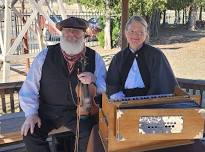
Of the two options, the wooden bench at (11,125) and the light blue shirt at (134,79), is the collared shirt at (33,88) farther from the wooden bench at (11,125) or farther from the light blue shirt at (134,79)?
the wooden bench at (11,125)

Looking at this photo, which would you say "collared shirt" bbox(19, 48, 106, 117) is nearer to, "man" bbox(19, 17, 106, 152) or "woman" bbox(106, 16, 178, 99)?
"man" bbox(19, 17, 106, 152)

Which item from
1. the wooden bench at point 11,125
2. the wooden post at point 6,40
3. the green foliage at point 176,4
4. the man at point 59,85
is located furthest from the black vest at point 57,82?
the green foliage at point 176,4

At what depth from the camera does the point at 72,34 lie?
3.23 meters

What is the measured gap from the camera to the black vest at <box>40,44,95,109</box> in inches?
125

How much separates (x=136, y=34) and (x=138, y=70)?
0.30 metres

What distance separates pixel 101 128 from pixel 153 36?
18.9m

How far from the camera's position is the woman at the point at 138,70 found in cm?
305

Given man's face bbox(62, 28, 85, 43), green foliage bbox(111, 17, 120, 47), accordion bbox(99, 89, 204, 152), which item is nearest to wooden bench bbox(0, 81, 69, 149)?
man's face bbox(62, 28, 85, 43)

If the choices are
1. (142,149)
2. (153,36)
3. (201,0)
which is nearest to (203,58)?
(153,36)

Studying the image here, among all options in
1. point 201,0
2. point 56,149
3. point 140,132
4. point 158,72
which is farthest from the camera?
point 201,0

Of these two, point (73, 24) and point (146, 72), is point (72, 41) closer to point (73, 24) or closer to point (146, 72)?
point (73, 24)

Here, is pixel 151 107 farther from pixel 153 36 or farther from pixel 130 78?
pixel 153 36

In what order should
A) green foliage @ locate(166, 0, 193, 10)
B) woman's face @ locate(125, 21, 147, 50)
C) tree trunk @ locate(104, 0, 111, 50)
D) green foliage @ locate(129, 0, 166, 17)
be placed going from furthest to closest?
green foliage @ locate(166, 0, 193, 10) → green foliage @ locate(129, 0, 166, 17) → tree trunk @ locate(104, 0, 111, 50) → woman's face @ locate(125, 21, 147, 50)

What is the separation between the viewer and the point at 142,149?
209 centimetres
